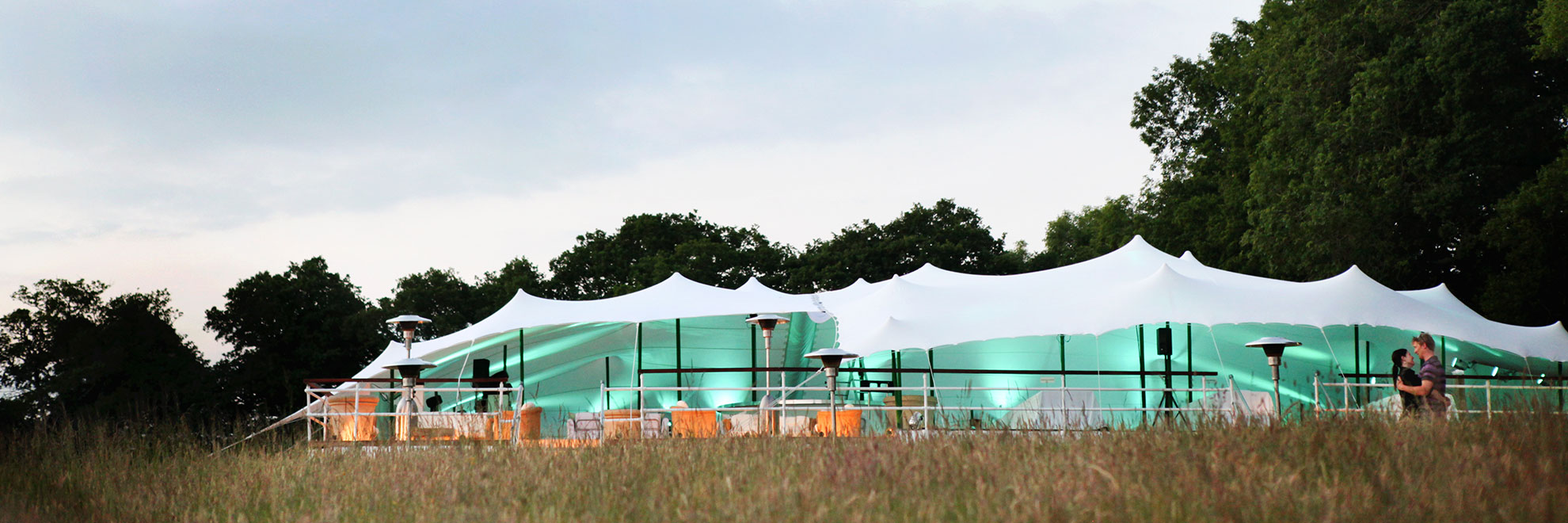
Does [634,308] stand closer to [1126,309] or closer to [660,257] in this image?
[1126,309]

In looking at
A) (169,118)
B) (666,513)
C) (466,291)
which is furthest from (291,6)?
(466,291)

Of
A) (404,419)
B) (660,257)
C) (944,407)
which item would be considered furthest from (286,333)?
(944,407)

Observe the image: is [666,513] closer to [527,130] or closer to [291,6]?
[291,6]

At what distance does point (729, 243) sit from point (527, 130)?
68.6 ft

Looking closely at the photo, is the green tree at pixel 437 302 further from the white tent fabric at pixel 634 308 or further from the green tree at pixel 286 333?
the white tent fabric at pixel 634 308

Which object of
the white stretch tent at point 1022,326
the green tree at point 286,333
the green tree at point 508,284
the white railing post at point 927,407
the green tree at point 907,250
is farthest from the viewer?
the green tree at point 508,284

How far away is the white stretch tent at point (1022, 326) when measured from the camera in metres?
16.2

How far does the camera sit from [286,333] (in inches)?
1542

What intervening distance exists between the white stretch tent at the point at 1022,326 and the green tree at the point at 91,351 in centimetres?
1748

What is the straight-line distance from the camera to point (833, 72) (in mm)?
24406

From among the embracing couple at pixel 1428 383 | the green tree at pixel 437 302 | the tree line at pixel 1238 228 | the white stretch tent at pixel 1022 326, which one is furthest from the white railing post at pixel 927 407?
the green tree at pixel 437 302

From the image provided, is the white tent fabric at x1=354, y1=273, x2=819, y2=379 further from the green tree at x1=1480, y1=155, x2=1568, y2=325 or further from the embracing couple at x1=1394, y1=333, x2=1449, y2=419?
the green tree at x1=1480, y1=155, x2=1568, y2=325

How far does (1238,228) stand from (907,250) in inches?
523

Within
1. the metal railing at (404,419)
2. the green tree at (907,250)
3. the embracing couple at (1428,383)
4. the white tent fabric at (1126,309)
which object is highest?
the green tree at (907,250)
